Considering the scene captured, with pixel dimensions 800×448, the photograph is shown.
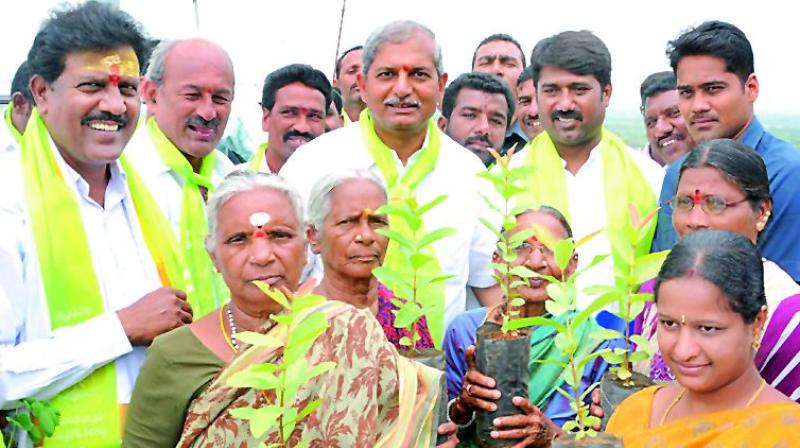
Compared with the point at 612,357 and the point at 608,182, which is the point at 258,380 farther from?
the point at 608,182

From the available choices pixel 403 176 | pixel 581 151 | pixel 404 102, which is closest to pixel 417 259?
pixel 403 176

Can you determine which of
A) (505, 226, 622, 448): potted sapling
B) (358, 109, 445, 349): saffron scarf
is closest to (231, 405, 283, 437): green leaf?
(505, 226, 622, 448): potted sapling

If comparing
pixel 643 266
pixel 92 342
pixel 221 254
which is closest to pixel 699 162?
pixel 643 266

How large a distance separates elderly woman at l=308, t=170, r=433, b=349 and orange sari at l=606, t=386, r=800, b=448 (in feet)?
2.87

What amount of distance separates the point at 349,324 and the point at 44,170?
1.19m

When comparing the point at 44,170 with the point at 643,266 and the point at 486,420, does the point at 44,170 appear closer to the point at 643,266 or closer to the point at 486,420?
the point at 486,420

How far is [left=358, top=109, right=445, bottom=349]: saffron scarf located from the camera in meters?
3.14

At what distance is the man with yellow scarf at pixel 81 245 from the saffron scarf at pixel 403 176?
784mm

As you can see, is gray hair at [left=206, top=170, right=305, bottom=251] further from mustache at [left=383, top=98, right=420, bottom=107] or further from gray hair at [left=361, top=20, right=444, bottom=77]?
gray hair at [left=361, top=20, right=444, bottom=77]

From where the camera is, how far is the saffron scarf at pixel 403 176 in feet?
10.3

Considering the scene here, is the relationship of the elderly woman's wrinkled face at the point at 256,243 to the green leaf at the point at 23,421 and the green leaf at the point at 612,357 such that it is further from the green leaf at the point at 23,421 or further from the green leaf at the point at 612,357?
the green leaf at the point at 612,357

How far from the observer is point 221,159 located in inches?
151

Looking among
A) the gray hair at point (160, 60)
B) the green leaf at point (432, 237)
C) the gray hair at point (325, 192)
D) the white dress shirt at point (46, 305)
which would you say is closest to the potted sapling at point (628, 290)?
the green leaf at point (432, 237)

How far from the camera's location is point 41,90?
9.37 ft
